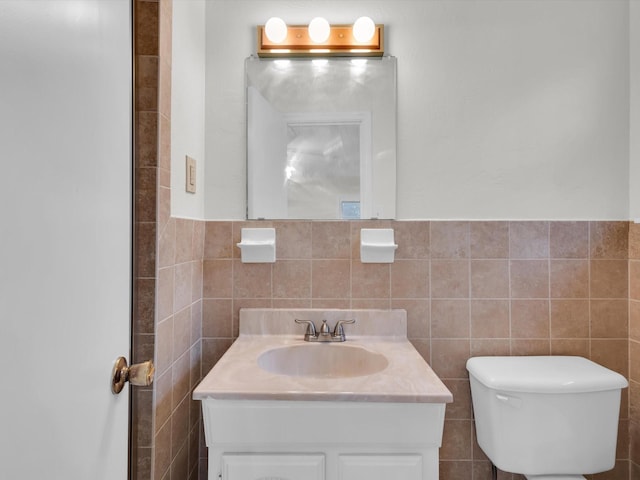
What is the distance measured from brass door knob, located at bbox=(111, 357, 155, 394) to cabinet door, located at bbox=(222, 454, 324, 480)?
0.42m

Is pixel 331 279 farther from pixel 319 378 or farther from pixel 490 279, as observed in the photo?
pixel 490 279

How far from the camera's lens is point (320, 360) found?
1.39 metres

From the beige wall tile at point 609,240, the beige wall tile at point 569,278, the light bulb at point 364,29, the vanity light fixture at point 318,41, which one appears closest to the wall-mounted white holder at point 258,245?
the vanity light fixture at point 318,41

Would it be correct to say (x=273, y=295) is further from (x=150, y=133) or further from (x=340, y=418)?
(x=150, y=133)

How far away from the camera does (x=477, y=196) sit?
1481 millimetres

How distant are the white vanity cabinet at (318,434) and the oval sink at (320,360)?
34cm

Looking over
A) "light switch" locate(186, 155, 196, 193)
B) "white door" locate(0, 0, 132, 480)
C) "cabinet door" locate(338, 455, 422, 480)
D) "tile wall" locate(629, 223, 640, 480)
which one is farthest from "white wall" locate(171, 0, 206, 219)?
"tile wall" locate(629, 223, 640, 480)

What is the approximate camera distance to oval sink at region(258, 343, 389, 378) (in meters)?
1.35

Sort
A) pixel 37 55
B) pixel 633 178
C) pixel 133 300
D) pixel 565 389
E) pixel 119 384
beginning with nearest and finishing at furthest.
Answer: pixel 37 55
pixel 119 384
pixel 133 300
pixel 565 389
pixel 633 178

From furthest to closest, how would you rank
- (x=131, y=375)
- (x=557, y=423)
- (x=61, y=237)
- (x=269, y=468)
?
1. (x=557, y=423)
2. (x=269, y=468)
3. (x=131, y=375)
4. (x=61, y=237)

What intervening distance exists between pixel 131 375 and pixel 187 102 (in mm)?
941

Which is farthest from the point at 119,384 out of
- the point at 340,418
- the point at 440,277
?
the point at 440,277

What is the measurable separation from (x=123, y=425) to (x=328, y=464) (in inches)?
21.3

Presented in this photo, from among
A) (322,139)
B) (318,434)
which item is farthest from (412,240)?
(318,434)
